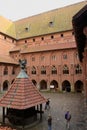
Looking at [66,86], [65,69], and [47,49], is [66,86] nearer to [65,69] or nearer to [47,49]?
[65,69]

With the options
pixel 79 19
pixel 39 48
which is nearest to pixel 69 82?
pixel 39 48

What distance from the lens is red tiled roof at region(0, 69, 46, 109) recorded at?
42.9 feet

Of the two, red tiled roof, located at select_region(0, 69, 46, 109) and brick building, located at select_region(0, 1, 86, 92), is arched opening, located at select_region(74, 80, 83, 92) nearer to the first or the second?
brick building, located at select_region(0, 1, 86, 92)

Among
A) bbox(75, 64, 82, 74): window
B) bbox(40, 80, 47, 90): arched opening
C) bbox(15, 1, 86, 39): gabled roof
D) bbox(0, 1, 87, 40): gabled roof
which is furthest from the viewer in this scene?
bbox(0, 1, 87, 40): gabled roof

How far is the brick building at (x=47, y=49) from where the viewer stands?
117ft

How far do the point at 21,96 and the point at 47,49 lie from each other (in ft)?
82.9

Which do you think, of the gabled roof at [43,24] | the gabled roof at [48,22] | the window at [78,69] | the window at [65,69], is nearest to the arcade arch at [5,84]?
the gabled roof at [43,24]

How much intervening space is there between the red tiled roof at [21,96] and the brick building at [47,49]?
20658 millimetres

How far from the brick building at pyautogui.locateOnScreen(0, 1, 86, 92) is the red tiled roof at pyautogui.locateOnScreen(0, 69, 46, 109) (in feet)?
67.8

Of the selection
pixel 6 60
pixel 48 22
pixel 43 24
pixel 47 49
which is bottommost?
pixel 6 60

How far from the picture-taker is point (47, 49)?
124 ft

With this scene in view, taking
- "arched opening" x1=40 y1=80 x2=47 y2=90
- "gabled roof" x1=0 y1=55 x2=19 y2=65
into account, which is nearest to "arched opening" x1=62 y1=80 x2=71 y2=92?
"arched opening" x1=40 y1=80 x2=47 y2=90

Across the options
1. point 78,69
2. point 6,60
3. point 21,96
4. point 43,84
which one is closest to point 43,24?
point 6,60

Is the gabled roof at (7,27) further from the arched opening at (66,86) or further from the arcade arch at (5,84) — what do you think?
the arched opening at (66,86)
